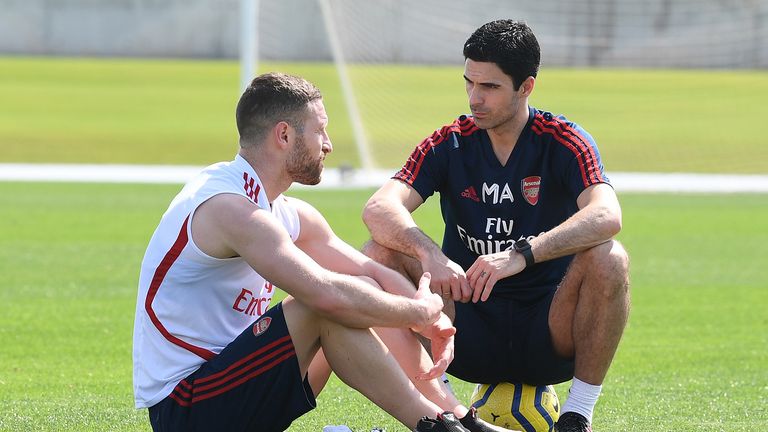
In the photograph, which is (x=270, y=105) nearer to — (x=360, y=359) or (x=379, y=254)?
(x=360, y=359)

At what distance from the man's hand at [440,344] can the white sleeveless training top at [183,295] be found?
0.78 m

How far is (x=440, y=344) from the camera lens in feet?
15.0

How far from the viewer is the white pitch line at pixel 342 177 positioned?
58.4 ft

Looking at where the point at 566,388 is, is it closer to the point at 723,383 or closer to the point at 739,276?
the point at 723,383

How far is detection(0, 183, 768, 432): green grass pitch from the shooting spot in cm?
543

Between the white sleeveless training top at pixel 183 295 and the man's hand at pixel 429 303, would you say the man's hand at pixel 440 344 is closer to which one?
the man's hand at pixel 429 303

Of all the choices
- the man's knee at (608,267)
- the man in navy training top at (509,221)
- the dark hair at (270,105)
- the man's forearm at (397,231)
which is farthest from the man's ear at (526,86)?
the dark hair at (270,105)

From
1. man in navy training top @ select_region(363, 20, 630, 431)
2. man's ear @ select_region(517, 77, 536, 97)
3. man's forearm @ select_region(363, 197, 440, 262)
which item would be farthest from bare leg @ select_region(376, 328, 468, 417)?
man's ear @ select_region(517, 77, 536, 97)

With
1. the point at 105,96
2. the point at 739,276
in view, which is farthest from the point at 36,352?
the point at 105,96

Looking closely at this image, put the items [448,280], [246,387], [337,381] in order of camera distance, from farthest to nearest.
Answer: [337,381] < [448,280] < [246,387]

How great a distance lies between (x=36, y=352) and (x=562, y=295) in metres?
3.41

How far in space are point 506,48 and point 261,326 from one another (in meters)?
1.81

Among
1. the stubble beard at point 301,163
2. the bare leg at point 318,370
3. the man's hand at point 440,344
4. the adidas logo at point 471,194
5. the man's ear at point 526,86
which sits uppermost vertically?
the man's ear at point 526,86

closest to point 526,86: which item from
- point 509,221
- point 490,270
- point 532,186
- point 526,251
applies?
point 532,186
